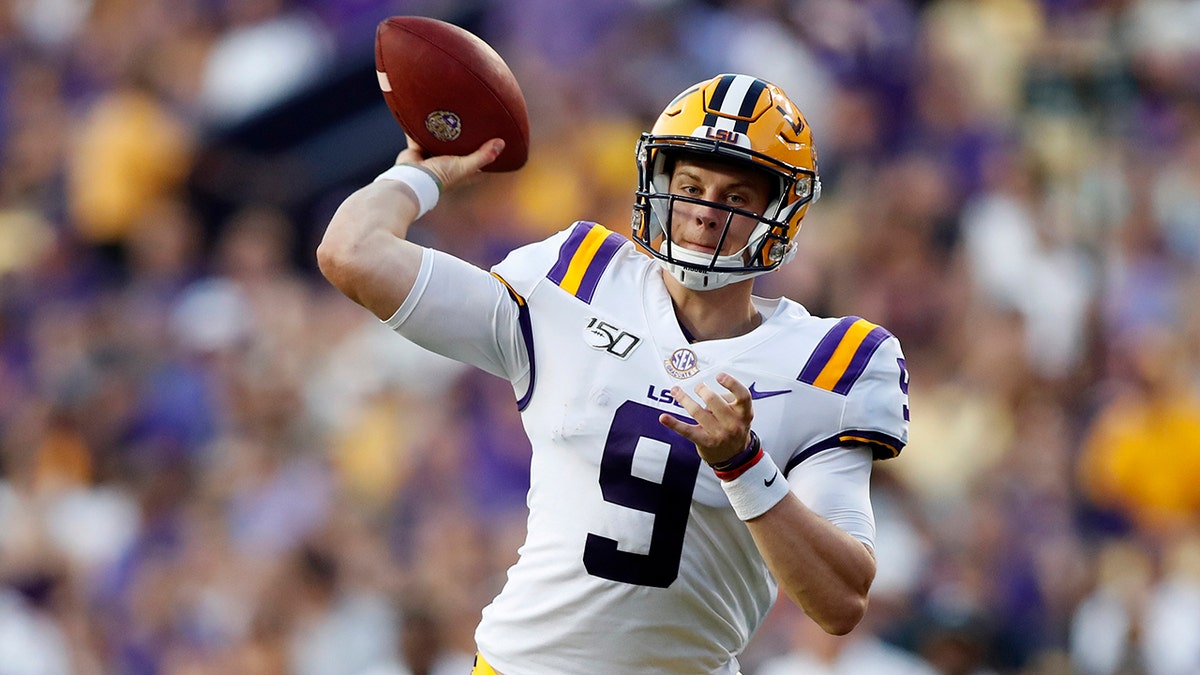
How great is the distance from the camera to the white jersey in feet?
10.5

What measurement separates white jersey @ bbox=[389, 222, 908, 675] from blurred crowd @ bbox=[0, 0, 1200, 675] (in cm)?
250

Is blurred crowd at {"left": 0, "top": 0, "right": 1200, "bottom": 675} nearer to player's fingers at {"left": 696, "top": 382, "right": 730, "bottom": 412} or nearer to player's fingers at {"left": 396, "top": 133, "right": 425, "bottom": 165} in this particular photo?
player's fingers at {"left": 396, "top": 133, "right": 425, "bottom": 165}

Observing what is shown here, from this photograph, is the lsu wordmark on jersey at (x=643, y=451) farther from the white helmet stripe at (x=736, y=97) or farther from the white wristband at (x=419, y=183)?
the white helmet stripe at (x=736, y=97)

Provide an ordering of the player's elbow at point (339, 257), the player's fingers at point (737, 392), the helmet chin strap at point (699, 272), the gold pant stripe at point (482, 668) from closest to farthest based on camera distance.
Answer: the player's fingers at point (737, 392), the player's elbow at point (339, 257), the helmet chin strap at point (699, 272), the gold pant stripe at point (482, 668)

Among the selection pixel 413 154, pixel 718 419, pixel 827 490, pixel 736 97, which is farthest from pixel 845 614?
pixel 413 154

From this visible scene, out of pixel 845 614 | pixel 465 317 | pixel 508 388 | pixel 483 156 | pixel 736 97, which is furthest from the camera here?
pixel 508 388

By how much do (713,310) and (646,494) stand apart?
0.43 m

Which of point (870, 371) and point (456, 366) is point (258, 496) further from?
point (870, 371)

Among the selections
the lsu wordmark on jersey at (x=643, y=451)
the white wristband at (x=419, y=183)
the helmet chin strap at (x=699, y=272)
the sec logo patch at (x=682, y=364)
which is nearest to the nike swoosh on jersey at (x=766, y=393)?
the lsu wordmark on jersey at (x=643, y=451)

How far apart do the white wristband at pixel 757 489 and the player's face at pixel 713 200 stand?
0.54 meters

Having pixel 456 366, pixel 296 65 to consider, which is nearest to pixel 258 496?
pixel 456 366

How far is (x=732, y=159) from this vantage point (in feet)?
11.0

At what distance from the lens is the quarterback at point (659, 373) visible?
10.5 ft

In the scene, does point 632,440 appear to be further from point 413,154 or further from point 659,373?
point 413,154
